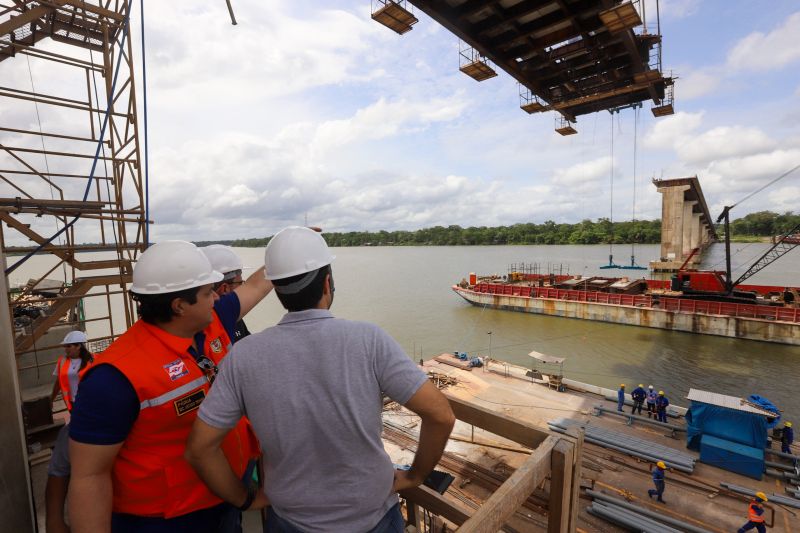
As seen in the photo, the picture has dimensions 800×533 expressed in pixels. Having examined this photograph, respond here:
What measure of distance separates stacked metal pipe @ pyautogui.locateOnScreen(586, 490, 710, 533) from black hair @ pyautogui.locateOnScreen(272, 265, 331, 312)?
7.63 m

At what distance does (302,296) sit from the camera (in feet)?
4.84

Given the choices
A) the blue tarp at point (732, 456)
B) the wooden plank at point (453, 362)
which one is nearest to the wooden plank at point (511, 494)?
the blue tarp at point (732, 456)

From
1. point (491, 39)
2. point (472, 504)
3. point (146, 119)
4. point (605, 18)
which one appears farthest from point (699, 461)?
point (146, 119)

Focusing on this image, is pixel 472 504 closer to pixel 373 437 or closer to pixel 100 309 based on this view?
pixel 373 437

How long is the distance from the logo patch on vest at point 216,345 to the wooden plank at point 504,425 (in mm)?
1352

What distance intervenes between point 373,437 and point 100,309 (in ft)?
142

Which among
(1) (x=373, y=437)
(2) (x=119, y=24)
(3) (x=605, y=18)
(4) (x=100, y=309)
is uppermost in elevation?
(2) (x=119, y=24)

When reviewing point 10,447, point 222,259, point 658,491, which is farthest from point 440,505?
point 658,491

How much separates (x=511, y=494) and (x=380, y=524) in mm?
617

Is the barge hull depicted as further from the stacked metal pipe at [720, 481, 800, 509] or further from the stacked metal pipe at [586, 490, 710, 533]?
the stacked metal pipe at [586, 490, 710, 533]

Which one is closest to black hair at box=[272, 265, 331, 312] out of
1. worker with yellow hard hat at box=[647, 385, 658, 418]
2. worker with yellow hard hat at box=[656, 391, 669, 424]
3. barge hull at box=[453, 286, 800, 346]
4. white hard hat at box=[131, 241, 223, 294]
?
white hard hat at box=[131, 241, 223, 294]

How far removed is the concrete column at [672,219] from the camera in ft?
139

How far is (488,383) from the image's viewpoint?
42.9 ft

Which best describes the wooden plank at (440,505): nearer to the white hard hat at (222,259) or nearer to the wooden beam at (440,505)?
the wooden beam at (440,505)
